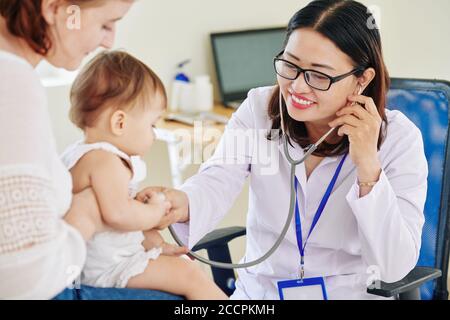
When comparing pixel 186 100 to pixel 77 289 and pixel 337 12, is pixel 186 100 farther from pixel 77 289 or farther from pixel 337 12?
pixel 77 289

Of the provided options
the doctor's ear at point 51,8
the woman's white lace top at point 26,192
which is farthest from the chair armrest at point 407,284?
the doctor's ear at point 51,8

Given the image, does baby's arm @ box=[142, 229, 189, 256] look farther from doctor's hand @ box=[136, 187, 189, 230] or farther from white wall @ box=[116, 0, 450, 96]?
white wall @ box=[116, 0, 450, 96]

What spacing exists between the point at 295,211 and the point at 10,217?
73 centimetres

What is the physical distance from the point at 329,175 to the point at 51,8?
29.4 inches

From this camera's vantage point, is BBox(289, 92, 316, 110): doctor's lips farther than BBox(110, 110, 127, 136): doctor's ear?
Yes

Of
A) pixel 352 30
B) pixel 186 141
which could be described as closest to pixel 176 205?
pixel 352 30

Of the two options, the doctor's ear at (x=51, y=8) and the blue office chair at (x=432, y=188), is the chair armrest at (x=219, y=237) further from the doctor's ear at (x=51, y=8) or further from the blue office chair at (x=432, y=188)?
the doctor's ear at (x=51, y=8)

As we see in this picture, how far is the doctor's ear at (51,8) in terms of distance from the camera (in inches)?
25.5

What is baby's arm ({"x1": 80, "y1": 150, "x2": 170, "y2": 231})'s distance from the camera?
724mm

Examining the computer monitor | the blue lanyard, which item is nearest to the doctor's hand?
the blue lanyard

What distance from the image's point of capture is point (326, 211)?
1228 mm

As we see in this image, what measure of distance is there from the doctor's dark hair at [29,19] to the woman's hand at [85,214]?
7.1 inches

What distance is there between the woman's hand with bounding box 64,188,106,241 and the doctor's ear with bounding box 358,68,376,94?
639 millimetres

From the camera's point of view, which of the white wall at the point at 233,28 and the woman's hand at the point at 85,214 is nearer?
the woman's hand at the point at 85,214
